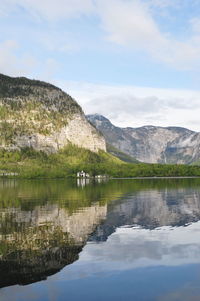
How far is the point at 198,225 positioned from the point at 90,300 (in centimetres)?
3811

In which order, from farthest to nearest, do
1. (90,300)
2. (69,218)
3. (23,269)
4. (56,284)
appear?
(69,218)
(23,269)
(56,284)
(90,300)

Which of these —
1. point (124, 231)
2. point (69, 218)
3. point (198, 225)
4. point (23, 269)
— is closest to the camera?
point (23, 269)

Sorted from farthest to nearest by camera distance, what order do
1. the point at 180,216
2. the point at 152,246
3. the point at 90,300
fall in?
the point at 180,216 < the point at 152,246 < the point at 90,300

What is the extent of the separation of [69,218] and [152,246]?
2533cm

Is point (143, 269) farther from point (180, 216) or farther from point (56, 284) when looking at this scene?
point (180, 216)

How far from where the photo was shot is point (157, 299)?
2933cm

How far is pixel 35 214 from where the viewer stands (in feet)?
252

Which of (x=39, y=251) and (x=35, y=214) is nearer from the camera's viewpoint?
(x=39, y=251)

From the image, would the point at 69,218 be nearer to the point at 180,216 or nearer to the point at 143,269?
the point at 180,216

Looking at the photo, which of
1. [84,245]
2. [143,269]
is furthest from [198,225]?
[143,269]

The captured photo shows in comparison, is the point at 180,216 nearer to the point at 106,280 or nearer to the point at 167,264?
the point at 167,264

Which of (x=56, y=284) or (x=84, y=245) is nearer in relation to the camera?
(x=56, y=284)

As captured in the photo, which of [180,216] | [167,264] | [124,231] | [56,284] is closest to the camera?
[56,284]

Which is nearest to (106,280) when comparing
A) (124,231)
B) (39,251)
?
(39,251)
